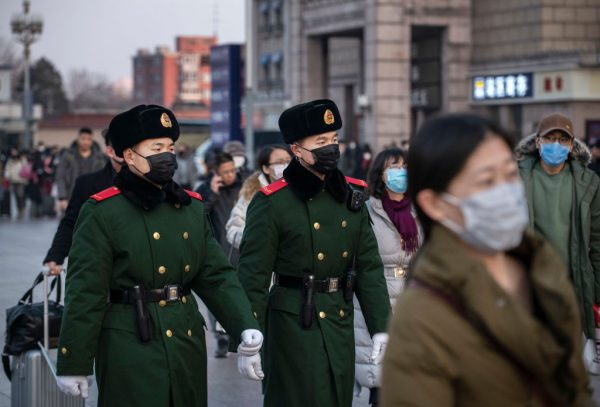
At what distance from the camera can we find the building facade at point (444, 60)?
2955cm

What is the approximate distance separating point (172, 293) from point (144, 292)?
14 cm

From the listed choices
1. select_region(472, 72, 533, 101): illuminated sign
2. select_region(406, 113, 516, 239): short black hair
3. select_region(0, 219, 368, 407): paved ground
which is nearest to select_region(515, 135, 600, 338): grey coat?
select_region(0, 219, 368, 407): paved ground

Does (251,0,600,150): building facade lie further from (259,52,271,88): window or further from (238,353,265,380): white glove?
(238,353,265,380): white glove

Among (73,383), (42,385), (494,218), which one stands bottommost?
(42,385)

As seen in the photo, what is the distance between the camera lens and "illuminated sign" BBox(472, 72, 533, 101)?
3030cm

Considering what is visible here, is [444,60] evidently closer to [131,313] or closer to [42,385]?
[42,385]

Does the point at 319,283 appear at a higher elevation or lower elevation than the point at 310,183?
lower

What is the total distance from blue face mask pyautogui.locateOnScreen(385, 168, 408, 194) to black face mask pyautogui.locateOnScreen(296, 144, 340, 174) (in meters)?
1.29

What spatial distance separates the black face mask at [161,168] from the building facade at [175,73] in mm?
160287

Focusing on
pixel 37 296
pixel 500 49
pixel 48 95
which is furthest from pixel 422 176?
pixel 48 95

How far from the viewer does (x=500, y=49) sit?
32156mm

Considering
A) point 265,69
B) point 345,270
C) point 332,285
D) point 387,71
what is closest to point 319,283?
point 332,285

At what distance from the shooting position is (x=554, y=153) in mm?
7793

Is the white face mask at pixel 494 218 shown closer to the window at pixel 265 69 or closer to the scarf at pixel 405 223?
the scarf at pixel 405 223
